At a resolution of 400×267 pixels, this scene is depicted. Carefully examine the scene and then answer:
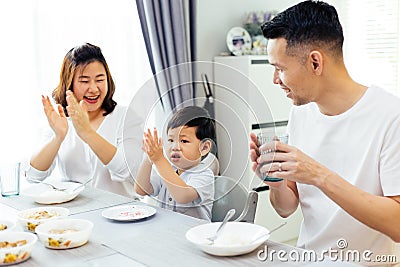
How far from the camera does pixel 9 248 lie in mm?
1306

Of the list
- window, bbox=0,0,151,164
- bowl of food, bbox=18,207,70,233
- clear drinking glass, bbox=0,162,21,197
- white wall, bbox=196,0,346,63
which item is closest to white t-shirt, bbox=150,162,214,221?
bowl of food, bbox=18,207,70,233

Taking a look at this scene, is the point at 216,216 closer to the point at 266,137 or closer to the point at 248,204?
the point at 248,204

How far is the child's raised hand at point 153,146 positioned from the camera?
1.73m

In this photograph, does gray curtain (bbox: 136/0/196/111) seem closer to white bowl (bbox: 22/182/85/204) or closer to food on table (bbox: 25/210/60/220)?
white bowl (bbox: 22/182/85/204)

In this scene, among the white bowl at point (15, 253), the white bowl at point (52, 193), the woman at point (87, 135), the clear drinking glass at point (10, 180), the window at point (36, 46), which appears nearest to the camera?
the white bowl at point (15, 253)

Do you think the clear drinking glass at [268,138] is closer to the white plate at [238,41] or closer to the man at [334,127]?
the man at [334,127]

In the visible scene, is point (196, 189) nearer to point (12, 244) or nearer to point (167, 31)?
point (12, 244)

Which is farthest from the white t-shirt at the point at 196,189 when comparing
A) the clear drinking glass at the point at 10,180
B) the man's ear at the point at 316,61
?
the clear drinking glass at the point at 10,180

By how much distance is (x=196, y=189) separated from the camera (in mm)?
1721

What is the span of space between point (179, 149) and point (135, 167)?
8.2 inches

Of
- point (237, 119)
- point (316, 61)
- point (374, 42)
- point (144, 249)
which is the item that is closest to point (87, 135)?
point (237, 119)

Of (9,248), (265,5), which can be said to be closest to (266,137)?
(9,248)

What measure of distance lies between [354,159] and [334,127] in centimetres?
12

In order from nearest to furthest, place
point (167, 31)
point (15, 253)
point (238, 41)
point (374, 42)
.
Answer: point (15, 253) → point (167, 31) → point (238, 41) → point (374, 42)
